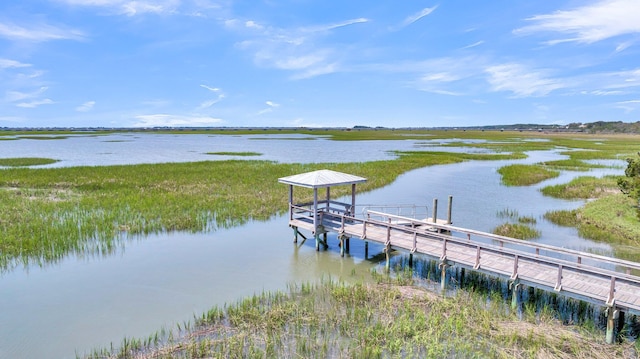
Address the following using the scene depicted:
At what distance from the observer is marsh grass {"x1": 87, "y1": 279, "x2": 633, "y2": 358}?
346 inches

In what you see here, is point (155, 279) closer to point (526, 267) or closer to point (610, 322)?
point (526, 267)

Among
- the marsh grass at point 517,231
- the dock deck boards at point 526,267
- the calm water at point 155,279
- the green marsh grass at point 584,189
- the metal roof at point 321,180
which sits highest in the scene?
the metal roof at point 321,180

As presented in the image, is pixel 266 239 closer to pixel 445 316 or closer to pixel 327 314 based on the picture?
pixel 327 314

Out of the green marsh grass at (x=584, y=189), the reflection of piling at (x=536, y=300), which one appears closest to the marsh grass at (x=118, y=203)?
the reflection of piling at (x=536, y=300)

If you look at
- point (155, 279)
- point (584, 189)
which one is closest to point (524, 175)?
point (584, 189)

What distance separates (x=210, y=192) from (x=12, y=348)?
19.4 meters

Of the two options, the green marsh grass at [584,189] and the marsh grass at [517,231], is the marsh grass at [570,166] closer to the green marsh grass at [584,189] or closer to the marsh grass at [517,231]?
the green marsh grass at [584,189]

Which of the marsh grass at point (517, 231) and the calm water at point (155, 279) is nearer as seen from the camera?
the calm water at point (155, 279)

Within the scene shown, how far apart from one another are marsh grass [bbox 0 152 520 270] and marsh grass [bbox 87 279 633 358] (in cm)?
892

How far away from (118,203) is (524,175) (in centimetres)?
3447

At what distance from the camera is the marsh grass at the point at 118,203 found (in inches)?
674

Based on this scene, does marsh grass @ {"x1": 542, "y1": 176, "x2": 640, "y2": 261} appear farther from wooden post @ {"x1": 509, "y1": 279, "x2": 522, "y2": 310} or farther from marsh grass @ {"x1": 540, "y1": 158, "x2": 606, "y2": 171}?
marsh grass @ {"x1": 540, "y1": 158, "x2": 606, "y2": 171}

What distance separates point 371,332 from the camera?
9.55 metres

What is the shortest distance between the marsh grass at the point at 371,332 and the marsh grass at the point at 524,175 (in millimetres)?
26805
